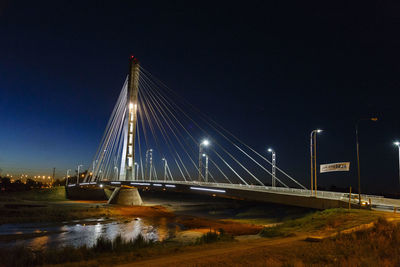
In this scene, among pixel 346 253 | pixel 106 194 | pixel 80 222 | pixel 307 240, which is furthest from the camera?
pixel 106 194

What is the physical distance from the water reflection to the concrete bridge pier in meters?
18.2

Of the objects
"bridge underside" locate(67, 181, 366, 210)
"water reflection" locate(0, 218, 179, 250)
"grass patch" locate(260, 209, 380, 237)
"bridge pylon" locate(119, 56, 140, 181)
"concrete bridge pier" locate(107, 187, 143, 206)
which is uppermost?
"bridge pylon" locate(119, 56, 140, 181)

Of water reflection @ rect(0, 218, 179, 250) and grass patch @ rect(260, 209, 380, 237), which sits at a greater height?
grass patch @ rect(260, 209, 380, 237)

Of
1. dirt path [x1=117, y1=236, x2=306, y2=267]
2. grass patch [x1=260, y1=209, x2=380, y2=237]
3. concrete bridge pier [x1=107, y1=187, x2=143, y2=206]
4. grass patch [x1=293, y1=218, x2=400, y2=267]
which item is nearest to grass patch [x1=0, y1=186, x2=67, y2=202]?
concrete bridge pier [x1=107, y1=187, x2=143, y2=206]

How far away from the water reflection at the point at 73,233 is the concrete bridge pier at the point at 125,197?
18243 mm

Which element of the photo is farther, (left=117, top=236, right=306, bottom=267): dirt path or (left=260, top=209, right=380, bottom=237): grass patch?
(left=260, top=209, right=380, bottom=237): grass patch

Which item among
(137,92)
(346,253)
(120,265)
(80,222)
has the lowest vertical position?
(80,222)

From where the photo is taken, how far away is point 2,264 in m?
12.9

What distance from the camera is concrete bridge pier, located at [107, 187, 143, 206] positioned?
2227 inches

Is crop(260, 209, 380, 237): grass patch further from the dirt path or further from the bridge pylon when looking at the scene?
the bridge pylon

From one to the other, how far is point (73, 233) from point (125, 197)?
92.1 feet

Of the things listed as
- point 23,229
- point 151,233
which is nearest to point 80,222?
point 23,229

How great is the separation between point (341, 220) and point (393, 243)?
259 inches

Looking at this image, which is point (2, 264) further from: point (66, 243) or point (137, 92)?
point (137, 92)
